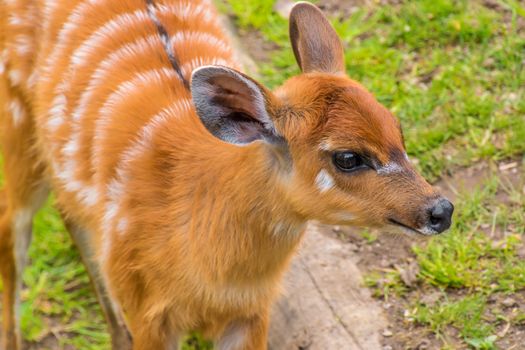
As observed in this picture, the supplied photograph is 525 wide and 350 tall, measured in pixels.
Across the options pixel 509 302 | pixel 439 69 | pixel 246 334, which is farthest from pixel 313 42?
pixel 439 69

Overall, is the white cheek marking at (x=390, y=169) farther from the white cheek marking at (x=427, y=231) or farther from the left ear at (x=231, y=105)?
the left ear at (x=231, y=105)

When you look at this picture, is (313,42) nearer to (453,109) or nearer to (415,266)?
(415,266)

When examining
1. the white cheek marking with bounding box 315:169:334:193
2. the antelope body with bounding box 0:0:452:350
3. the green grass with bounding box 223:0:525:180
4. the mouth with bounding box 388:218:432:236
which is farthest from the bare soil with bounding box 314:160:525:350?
the white cheek marking with bounding box 315:169:334:193

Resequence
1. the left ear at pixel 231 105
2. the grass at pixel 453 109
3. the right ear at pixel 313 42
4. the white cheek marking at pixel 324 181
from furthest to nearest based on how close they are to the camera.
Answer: the grass at pixel 453 109, the right ear at pixel 313 42, the white cheek marking at pixel 324 181, the left ear at pixel 231 105

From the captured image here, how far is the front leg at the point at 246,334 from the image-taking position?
443 cm

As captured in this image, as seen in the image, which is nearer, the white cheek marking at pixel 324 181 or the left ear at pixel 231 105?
the left ear at pixel 231 105

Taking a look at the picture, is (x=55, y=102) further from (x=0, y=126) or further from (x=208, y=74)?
(x=208, y=74)

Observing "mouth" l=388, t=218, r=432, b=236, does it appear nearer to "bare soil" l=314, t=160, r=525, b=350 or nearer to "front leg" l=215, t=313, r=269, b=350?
"front leg" l=215, t=313, r=269, b=350

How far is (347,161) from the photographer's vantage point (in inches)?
148

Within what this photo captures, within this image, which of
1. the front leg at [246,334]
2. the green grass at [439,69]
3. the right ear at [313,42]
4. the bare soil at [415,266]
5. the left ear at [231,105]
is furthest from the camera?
the green grass at [439,69]

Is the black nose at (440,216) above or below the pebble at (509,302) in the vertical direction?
above

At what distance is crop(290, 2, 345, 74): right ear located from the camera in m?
4.23

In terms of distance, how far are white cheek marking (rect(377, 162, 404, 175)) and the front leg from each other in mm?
1000

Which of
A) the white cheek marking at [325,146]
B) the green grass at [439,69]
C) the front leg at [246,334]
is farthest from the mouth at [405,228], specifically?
the green grass at [439,69]
